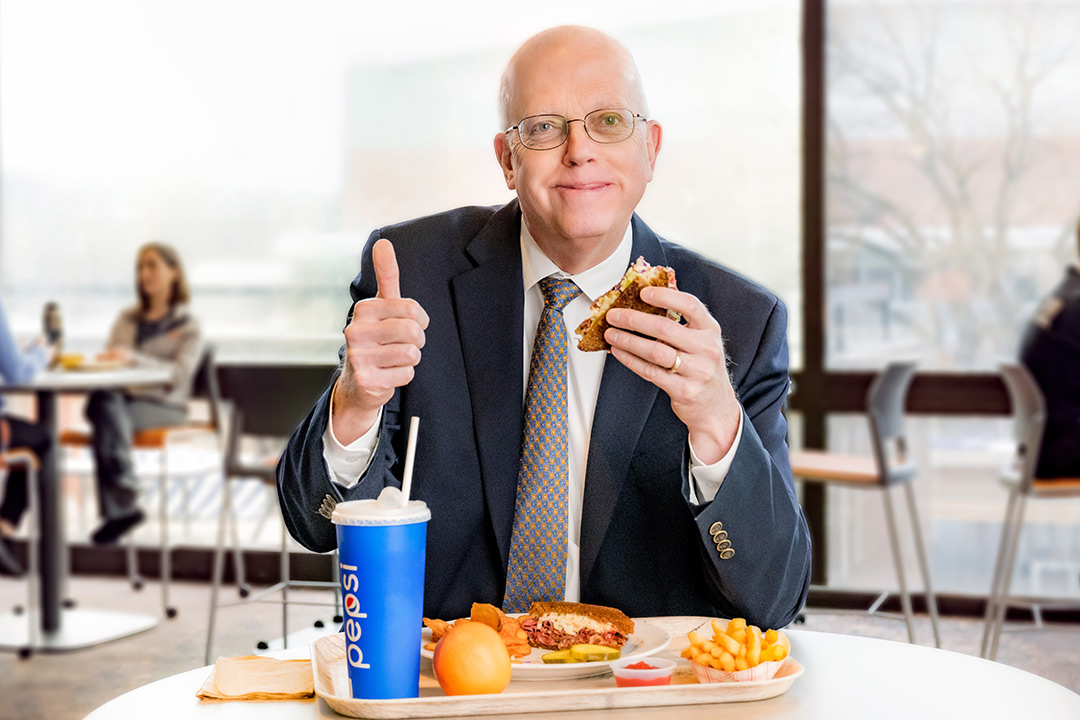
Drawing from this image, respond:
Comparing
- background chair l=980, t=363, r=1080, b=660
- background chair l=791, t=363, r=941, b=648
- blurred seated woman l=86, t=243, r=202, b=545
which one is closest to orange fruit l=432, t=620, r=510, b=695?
background chair l=791, t=363, r=941, b=648

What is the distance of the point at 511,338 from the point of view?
1.59m

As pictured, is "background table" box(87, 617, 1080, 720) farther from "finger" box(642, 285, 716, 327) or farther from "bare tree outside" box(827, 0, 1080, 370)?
"bare tree outside" box(827, 0, 1080, 370)

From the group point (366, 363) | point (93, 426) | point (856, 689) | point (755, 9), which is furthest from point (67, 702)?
point (755, 9)

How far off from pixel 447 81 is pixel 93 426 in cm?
219

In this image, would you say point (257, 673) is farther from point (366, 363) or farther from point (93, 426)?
point (93, 426)

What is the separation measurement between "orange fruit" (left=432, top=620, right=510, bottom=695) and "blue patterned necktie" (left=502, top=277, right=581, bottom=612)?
18.1 inches

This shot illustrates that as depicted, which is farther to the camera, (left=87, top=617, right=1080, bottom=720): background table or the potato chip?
the potato chip

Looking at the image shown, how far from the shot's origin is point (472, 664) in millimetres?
1007

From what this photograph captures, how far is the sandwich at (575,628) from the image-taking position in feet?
3.74

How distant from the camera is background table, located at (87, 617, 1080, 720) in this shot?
0.99 meters

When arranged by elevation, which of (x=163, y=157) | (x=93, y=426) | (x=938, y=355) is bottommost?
(x=93, y=426)

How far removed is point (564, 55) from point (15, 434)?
3.62 m

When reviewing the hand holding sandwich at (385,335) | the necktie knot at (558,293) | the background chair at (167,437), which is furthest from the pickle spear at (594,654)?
the background chair at (167,437)

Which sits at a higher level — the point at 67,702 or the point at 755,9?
the point at 755,9
